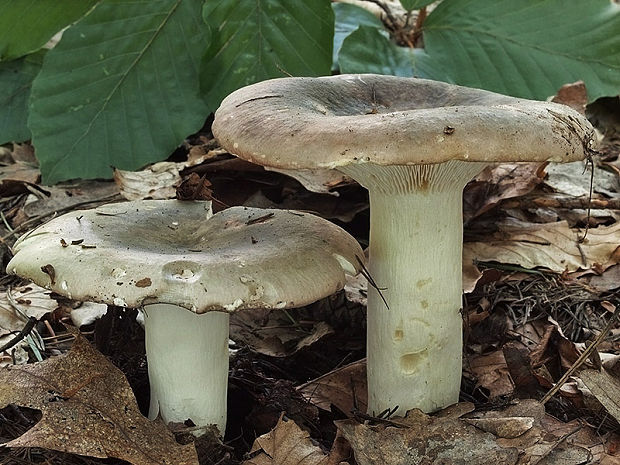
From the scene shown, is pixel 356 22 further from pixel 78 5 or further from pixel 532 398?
pixel 532 398

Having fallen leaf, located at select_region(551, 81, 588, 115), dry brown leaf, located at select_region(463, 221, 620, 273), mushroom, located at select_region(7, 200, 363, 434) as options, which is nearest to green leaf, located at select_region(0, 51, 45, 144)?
mushroom, located at select_region(7, 200, 363, 434)

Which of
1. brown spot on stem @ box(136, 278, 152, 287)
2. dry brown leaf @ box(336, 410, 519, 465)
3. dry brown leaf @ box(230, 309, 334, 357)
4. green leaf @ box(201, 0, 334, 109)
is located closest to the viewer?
brown spot on stem @ box(136, 278, 152, 287)

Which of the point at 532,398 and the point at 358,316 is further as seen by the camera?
the point at 358,316

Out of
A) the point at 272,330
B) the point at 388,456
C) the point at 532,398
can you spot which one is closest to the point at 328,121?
the point at 388,456

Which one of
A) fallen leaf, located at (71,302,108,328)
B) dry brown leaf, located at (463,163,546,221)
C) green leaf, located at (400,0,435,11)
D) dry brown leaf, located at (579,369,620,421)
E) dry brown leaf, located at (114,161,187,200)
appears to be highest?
green leaf, located at (400,0,435,11)

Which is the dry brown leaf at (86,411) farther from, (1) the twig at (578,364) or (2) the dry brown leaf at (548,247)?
(2) the dry brown leaf at (548,247)

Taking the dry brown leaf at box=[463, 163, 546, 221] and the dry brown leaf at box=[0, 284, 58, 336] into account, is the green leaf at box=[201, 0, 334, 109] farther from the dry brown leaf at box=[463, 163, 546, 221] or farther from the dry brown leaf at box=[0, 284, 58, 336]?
the dry brown leaf at box=[0, 284, 58, 336]

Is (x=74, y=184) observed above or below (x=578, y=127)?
below
